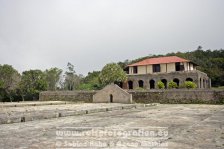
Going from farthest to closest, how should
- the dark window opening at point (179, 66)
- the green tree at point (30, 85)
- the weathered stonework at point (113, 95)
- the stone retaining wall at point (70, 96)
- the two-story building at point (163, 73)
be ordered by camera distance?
the green tree at point (30, 85)
the dark window opening at point (179, 66)
the two-story building at point (163, 73)
the stone retaining wall at point (70, 96)
the weathered stonework at point (113, 95)

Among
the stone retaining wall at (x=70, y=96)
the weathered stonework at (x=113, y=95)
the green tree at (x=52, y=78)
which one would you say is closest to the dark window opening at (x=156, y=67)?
the stone retaining wall at (x=70, y=96)

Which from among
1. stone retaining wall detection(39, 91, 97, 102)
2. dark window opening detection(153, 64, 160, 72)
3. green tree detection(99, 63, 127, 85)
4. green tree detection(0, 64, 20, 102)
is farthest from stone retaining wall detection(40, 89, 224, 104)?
green tree detection(0, 64, 20, 102)

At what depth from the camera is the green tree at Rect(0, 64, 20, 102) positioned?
43438 millimetres

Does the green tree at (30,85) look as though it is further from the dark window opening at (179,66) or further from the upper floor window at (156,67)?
the dark window opening at (179,66)

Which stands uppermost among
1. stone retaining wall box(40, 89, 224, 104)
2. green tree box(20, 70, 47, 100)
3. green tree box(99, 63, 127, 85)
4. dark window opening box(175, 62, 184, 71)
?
dark window opening box(175, 62, 184, 71)

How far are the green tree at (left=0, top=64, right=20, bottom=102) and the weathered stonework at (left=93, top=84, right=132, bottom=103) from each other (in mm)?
20496

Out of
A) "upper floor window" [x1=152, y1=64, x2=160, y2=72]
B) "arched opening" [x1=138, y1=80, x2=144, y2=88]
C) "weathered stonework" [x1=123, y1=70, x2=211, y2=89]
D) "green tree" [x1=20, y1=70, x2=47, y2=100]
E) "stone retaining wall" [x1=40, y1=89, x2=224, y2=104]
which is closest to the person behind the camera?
"stone retaining wall" [x1=40, y1=89, x2=224, y2=104]

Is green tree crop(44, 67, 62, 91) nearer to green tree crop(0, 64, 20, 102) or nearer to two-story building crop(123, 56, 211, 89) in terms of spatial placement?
green tree crop(0, 64, 20, 102)

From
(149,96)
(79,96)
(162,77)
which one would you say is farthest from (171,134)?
(162,77)

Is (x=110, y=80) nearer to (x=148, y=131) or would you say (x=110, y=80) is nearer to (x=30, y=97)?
(x=30, y=97)

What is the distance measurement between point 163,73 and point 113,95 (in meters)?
11.7

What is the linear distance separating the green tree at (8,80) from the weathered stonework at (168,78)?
1959 centimetres

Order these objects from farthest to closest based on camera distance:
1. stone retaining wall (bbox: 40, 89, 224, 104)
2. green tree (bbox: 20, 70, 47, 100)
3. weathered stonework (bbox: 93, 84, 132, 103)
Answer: green tree (bbox: 20, 70, 47, 100), weathered stonework (bbox: 93, 84, 132, 103), stone retaining wall (bbox: 40, 89, 224, 104)

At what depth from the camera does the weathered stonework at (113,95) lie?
27.9m
